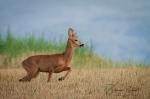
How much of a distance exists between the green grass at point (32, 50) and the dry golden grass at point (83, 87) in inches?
214

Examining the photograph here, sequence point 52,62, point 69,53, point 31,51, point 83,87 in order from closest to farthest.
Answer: point 83,87
point 52,62
point 69,53
point 31,51

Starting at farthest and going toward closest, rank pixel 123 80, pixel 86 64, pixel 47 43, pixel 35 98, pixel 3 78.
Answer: pixel 47 43 → pixel 86 64 → pixel 3 78 → pixel 123 80 → pixel 35 98

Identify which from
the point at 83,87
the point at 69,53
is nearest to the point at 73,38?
the point at 69,53

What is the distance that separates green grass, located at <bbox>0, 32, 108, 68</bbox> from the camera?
63.5ft

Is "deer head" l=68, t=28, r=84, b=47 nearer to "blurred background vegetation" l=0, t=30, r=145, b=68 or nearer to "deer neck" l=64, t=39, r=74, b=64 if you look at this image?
"deer neck" l=64, t=39, r=74, b=64

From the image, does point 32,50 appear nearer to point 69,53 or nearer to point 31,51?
point 31,51

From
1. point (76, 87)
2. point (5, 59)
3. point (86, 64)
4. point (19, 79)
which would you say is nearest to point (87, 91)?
point (76, 87)

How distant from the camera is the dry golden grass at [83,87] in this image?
10492 millimetres

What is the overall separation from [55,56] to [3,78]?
1.69m

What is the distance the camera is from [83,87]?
11.5 meters

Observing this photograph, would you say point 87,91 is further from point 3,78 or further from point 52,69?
point 3,78

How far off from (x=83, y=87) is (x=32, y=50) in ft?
28.8

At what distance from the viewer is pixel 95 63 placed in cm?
1898

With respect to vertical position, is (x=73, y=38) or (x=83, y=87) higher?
(x=73, y=38)
